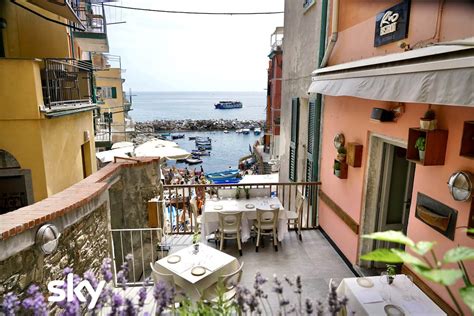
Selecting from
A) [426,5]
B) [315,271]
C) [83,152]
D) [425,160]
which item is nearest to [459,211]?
[425,160]

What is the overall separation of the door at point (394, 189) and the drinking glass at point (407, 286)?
1.37 m

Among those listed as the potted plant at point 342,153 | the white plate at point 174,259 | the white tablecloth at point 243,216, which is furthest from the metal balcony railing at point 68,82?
the potted plant at point 342,153

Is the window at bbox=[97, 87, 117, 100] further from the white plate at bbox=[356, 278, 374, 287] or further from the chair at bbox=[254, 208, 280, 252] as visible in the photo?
the white plate at bbox=[356, 278, 374, 287]

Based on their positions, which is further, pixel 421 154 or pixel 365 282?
pixel 365 282

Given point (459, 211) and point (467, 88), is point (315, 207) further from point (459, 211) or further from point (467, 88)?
point (467, 88)

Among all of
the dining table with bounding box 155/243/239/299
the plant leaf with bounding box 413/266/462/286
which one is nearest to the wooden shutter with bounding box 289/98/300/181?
the dining table with bounding box 155/243/239/299

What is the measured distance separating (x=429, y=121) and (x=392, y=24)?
156cm

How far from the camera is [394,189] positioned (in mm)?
4742

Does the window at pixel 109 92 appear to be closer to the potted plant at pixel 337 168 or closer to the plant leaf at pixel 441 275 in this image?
the potted plant at pixel 337 168

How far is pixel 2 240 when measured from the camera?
2.46 metres

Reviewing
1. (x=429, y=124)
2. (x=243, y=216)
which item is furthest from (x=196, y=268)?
(x=429, y=124)

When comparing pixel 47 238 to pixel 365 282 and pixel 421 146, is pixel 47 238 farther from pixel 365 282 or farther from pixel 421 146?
pixel 421 146

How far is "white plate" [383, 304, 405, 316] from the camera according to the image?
9.27 feet

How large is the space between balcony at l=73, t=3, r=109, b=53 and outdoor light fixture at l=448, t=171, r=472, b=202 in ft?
31.2
